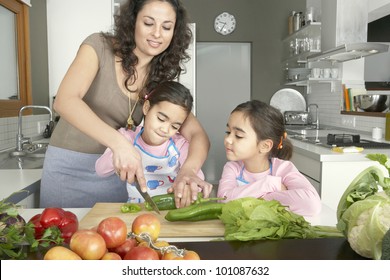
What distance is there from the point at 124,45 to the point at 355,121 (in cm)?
290

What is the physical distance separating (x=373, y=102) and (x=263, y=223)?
2.79 m

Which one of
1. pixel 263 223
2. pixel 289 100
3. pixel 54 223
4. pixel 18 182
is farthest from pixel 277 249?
pixel 289 100

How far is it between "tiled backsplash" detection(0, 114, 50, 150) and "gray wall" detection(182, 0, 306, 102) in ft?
7.75

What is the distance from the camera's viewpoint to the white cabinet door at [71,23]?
155 inches

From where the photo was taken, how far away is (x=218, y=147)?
5.30 meters

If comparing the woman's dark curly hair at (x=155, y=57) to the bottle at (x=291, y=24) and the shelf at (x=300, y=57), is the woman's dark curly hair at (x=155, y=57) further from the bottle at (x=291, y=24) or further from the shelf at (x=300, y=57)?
the bottle at (x=291, y=24)

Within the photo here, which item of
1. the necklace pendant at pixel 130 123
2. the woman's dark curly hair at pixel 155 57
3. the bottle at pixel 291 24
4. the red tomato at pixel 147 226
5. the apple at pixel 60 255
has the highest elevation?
the bottle at pixel 291 24

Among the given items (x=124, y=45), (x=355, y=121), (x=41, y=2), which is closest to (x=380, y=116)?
(x=355, y=121)

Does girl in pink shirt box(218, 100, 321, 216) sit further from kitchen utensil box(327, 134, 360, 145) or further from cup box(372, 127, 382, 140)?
cup box(372, 127, 382, 140)

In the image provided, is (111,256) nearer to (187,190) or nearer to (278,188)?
(187,190)

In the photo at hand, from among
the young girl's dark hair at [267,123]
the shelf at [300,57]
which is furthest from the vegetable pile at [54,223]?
the shelf at [300,57]

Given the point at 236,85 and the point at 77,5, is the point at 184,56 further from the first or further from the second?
the point at 236,85

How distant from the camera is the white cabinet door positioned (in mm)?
3939

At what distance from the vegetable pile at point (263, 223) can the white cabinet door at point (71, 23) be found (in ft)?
10.5
